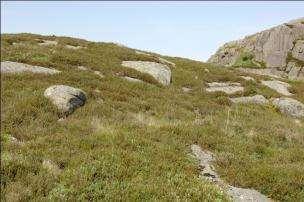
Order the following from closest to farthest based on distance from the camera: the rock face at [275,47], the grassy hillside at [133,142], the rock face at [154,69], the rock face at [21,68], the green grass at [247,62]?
the grassy hillside at [133,142], the rock face at [21,68], the rock face at [154,69], the rock face at [275,47], the green grass at [247,62]

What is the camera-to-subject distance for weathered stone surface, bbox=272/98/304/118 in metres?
24.8

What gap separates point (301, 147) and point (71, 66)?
13494 mm

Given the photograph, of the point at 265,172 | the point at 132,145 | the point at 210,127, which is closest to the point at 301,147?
the point at 210,127

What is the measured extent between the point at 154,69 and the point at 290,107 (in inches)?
318

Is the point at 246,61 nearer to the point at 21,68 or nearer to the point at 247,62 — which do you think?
the point at 247,62

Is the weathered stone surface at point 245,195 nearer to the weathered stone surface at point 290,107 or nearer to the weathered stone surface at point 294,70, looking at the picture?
the weathered stone surface at point 290,107

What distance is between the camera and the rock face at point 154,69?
87.8 ft

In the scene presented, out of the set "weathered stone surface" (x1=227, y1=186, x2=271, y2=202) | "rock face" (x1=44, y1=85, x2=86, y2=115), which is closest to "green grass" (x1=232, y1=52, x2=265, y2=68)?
"rock face" (x1=44, y1=85, x2=86, y2=115)

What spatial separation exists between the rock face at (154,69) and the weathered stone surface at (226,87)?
101 inches

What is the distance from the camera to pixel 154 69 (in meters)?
27.7

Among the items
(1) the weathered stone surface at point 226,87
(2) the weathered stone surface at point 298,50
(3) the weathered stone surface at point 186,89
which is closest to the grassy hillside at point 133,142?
(3) the weathered stone surface at point 186,89

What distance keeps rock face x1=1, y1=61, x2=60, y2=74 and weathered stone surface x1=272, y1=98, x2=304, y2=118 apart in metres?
11.9

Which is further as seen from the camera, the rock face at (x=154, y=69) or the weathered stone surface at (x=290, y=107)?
the rock face at (x=154, y=69)

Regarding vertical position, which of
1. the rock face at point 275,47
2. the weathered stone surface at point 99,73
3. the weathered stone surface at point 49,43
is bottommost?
the rock face at point 275,47
